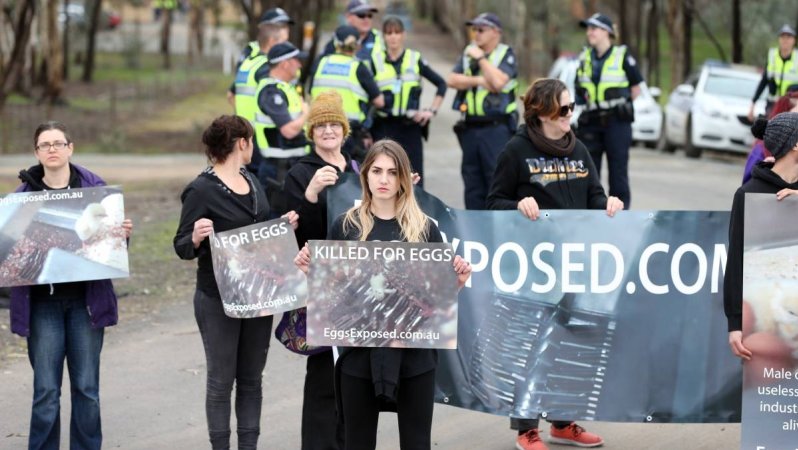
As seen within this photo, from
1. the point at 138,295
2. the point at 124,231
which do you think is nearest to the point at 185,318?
the point at 138,295

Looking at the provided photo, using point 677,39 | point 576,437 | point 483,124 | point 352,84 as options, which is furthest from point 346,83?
point 677,39

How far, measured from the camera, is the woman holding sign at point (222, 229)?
626 cm

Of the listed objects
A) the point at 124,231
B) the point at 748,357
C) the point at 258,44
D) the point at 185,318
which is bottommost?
the point at 185,318

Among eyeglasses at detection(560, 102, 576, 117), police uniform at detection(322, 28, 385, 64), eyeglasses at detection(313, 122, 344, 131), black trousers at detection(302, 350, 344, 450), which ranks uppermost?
police uniform at detection(322, 28, 385, 64)

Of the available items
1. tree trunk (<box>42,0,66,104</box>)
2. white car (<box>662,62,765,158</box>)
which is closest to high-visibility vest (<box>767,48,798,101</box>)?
white car (<box>662,62,765,158</box>)

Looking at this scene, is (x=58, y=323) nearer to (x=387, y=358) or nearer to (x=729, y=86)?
(x=387, y=358)

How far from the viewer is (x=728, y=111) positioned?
76.6 feet

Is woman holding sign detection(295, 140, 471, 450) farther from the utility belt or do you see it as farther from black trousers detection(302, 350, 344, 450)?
the utility belt

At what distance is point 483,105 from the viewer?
11.7m

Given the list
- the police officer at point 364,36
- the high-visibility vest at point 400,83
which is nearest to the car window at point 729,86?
the high-visibility vest at point 400,83

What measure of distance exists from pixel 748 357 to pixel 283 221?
2188mm

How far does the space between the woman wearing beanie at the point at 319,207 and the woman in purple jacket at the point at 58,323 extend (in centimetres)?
86

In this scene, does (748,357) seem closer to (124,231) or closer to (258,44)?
(124,231)

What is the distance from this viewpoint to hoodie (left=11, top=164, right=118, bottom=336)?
253 inches
